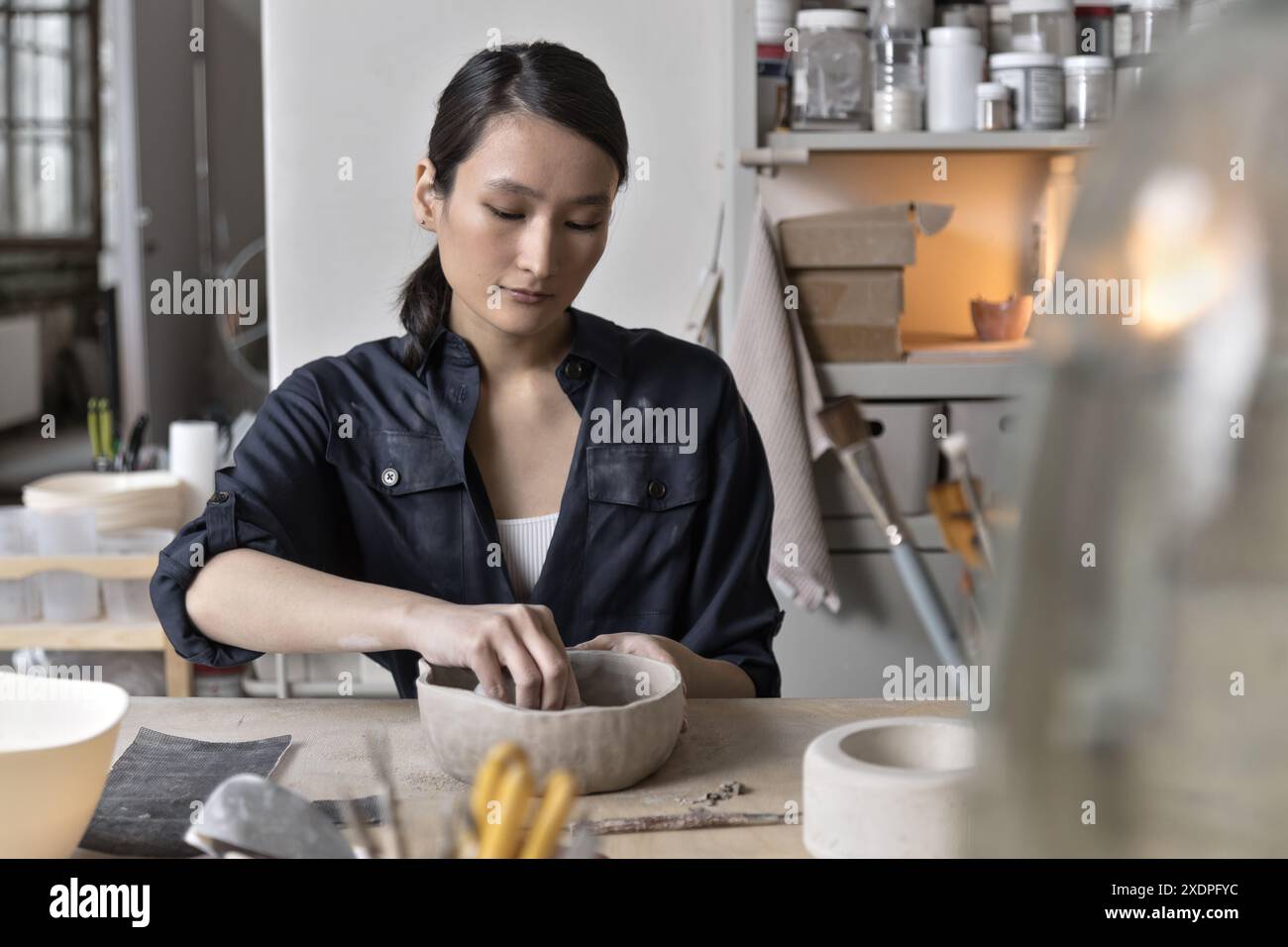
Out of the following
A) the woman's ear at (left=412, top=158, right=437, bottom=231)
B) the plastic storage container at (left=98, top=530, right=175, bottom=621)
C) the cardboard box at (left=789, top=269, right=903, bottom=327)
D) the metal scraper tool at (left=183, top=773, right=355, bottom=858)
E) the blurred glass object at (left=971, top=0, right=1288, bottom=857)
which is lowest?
the plastic storage container at (left=98, top=530, right=175, bottom=621)

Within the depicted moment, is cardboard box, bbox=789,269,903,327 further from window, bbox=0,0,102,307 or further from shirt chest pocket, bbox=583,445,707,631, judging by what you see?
window, bbox=0,0,102,307

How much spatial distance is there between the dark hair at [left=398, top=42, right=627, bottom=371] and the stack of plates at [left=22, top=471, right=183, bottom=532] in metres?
1.11

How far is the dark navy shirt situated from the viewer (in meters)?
1.33

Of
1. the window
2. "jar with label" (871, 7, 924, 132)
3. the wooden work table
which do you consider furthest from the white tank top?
the window

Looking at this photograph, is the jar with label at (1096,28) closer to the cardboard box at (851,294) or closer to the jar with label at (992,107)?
the jar with label at (992,107)

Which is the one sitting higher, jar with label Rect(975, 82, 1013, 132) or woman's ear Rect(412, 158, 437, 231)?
jar with label Rect(975, 82, 1013, 132)

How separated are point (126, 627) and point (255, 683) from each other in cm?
42

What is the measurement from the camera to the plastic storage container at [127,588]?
2107 millimetres

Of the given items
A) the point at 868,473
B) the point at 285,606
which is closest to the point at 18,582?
the point at 285,606

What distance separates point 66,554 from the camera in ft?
6.84

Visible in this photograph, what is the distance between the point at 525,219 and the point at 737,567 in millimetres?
428

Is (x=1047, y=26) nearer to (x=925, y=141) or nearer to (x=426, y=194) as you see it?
(x=925, y=141)
